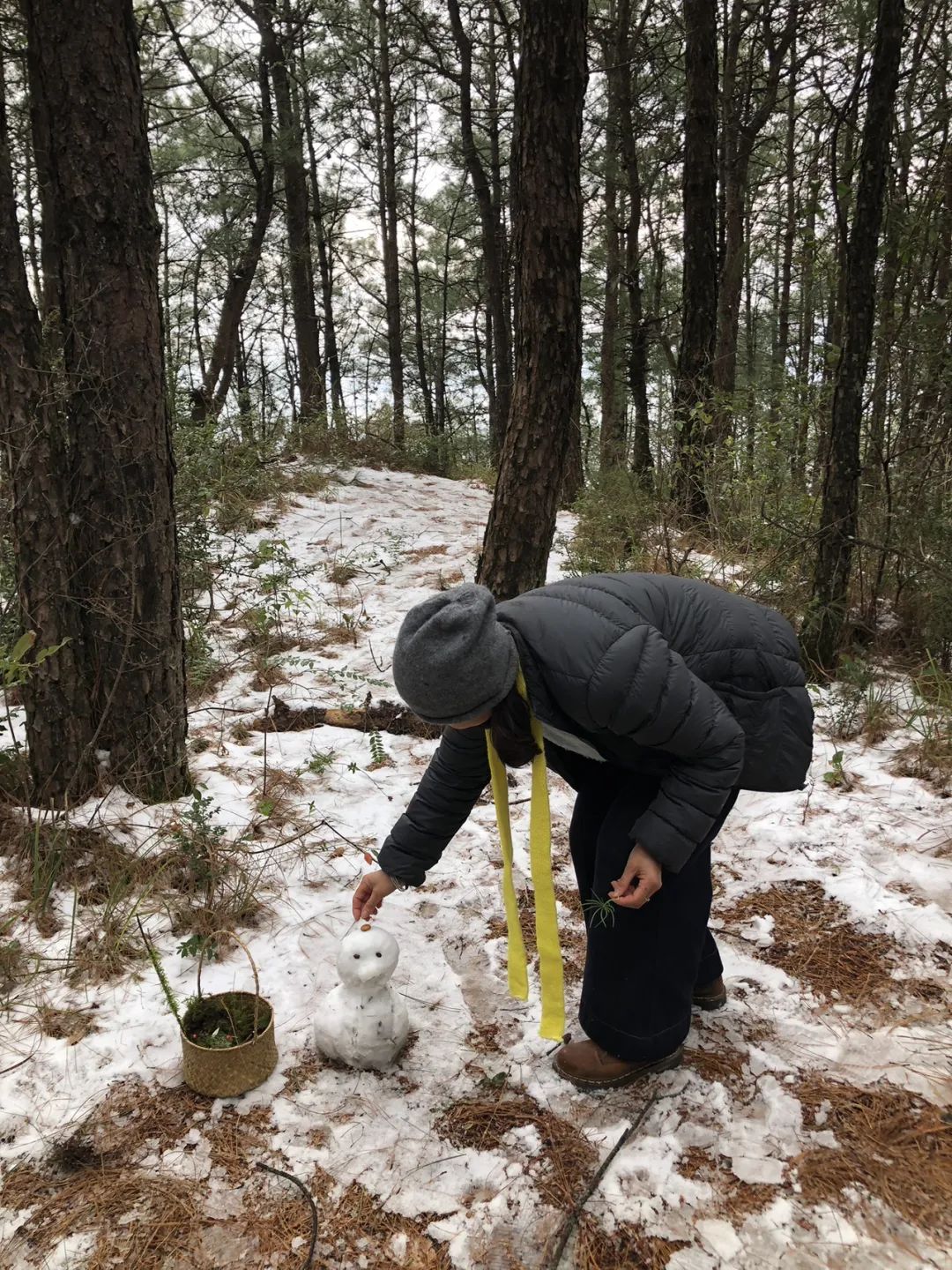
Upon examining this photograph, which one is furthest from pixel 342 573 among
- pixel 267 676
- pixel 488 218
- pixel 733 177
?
pixel 733 177

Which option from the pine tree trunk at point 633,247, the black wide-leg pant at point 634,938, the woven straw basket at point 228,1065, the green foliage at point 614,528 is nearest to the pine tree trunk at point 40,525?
the woven straw basket at point 228,1065

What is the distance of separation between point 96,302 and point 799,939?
3150 millimetres

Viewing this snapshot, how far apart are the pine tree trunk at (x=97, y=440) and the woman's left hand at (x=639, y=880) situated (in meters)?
2.01

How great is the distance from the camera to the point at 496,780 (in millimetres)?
1772

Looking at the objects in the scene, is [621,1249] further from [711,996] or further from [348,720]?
[348,720]

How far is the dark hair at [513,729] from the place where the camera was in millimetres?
1594

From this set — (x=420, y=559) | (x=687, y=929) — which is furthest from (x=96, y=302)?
(x=420, y=559)

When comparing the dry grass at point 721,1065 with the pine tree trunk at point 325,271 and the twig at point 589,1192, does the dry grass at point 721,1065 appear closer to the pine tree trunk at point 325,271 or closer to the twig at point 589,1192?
the twig at point 589,1192

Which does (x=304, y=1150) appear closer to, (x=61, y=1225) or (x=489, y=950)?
A: (x=61, y=1225)

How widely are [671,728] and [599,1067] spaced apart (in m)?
0.96

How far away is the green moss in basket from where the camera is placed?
192 cm

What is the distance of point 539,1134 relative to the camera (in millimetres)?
1803

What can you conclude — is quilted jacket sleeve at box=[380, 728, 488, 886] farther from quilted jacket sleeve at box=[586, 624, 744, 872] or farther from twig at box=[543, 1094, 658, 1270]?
twig at box=[543, 1094, 658, 1270]

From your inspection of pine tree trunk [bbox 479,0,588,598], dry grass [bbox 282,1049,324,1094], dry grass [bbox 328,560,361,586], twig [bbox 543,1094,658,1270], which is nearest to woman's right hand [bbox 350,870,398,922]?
dry grass [bbox 282,1049,324,1094]
